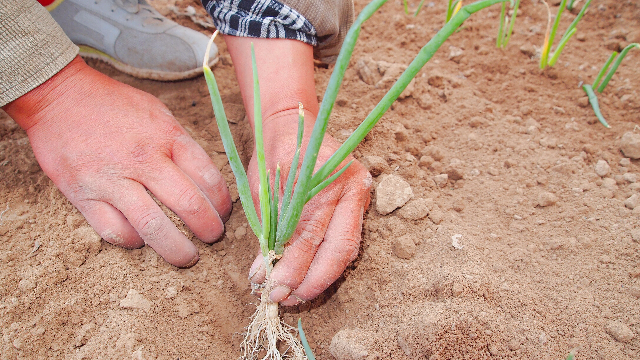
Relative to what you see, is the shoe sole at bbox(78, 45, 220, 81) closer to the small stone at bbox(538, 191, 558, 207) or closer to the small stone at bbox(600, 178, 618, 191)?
the small stone at bbox(538, 191, 558, 207)

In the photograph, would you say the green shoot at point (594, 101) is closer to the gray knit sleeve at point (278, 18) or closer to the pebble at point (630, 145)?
the pebble at point (630, 145)

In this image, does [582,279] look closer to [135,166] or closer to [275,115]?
[275,115]

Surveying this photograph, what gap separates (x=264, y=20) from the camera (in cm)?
128

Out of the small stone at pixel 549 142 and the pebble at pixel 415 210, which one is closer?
the pebble at pixel 415 210

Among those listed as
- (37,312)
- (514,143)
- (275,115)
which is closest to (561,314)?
(514,143)

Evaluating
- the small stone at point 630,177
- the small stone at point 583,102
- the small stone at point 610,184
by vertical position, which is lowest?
the small stone at point 610,184

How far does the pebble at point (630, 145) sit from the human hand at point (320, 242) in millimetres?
883

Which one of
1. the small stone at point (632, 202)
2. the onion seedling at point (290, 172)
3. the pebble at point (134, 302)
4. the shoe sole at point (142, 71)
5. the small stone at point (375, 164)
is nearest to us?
the onion seedling at point (290, 172)

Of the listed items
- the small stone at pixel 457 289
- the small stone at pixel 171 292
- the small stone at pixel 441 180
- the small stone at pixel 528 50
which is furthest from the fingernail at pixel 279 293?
the small stone at pixel 528 50

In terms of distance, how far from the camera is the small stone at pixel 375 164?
1.23m

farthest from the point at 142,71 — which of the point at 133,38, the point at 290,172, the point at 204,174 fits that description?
the point at 290,172

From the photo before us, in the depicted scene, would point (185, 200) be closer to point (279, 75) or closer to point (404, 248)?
point (279, 75)

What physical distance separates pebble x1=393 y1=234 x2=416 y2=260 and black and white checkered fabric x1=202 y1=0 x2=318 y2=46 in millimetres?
707

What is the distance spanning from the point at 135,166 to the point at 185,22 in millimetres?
1185
